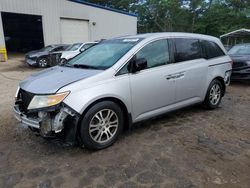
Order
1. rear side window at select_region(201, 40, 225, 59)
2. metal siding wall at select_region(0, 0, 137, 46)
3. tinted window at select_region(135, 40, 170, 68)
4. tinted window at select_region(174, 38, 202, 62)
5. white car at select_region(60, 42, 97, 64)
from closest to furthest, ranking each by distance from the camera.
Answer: tinted window at select_region(135, 40, 170, 68) → tinted window at select_region(174, 38, 202, 62) → rear side window at select_region(201, 40, 225, 59) → white car at select_region(60, 42, 97, 64) → metal siding wall at select_region(0, 0, 137, 46)

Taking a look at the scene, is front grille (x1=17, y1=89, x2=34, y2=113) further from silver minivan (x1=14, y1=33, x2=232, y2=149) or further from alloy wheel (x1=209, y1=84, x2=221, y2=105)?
alloy wheel (x1=209, y1=84, x2=221, y2=105)

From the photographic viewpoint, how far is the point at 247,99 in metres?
6.27

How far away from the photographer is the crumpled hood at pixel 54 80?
314 cm

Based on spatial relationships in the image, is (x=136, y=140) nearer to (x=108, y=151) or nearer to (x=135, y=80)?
(x=108, y=151)

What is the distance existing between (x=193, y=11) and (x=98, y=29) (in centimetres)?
1986

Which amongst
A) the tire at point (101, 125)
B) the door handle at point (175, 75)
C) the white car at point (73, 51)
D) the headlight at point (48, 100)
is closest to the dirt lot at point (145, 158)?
the tire at point (101, 125)

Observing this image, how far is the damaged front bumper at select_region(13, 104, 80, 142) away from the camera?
299cm

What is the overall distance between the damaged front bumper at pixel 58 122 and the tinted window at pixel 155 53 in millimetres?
1410

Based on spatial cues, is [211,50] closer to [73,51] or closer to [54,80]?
[54,80]

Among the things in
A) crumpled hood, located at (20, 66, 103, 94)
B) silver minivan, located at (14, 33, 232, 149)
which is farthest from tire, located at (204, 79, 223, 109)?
crumpled hood, located at (20, 66, 103, 94)

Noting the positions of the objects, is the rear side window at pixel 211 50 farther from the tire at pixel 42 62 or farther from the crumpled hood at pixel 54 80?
the tire at pixel 42 62

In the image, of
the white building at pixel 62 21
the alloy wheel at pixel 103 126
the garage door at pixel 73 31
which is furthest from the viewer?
the garage door at pixel 73 31

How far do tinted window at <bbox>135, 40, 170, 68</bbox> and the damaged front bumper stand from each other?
1410mm

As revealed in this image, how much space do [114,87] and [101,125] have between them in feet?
1.90
